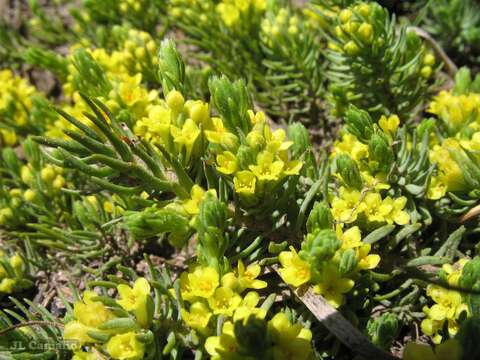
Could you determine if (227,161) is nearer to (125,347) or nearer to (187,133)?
(187,133)

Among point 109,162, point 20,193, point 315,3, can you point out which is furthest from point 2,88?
point 315,3

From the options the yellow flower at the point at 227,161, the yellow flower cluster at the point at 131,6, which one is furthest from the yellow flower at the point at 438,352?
the yellow flower cluster at the point at 131,6

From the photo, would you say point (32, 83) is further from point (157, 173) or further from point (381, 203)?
point (381, 203)

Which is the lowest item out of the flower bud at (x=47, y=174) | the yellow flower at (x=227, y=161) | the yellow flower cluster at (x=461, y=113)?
the flower bud at (x=47, y=174)

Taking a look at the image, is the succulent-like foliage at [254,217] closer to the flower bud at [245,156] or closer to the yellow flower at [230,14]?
the flower bud at [245,156]

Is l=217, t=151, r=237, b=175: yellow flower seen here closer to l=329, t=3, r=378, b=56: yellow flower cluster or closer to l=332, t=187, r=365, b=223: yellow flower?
l=332, t=187, r=365, b=223: yellow flower

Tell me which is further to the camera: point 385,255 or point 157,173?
point 385,255
